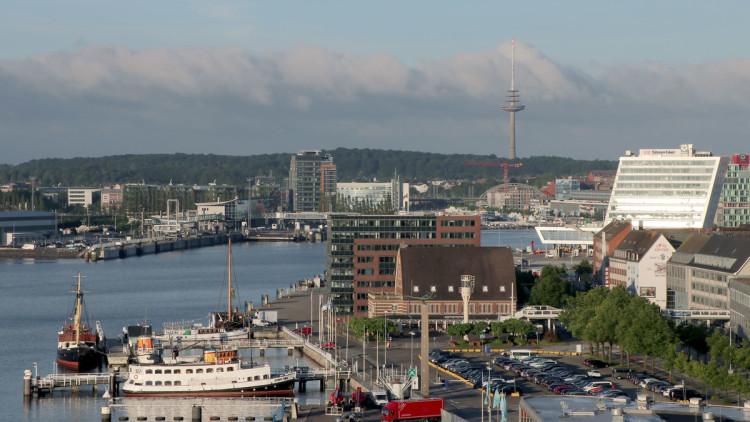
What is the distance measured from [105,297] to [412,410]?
235ft

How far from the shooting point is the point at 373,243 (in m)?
93.4

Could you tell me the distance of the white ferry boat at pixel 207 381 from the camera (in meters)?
63.9

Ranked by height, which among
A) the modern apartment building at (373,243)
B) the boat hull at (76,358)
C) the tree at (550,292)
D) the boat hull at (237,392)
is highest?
the modern apartment building at (373,243)

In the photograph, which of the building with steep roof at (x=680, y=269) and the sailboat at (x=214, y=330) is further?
the building with steep roof at (x=680, y=269)

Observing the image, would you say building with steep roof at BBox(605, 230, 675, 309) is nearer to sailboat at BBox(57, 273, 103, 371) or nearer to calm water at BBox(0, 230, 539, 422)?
calm water at BBox(0, 230, 539, 422)

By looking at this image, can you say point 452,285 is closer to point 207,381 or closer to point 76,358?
point 76,358

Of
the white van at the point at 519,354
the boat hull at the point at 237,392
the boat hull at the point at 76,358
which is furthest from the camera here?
the boat hull at the point at 76,358

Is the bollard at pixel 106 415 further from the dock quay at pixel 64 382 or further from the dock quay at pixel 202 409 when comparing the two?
the dock quay at pixel 64 382

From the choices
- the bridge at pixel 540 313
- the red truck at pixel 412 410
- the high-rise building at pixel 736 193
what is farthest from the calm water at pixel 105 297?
the high-rise building at pixel 736 193

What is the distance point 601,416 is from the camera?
38.7 m

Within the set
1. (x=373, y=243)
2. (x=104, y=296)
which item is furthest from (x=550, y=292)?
(x=104, y=296)

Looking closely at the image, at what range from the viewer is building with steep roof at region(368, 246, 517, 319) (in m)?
85.8

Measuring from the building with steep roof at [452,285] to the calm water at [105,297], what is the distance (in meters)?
9.17

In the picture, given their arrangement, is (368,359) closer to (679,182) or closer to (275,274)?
(679,182)
